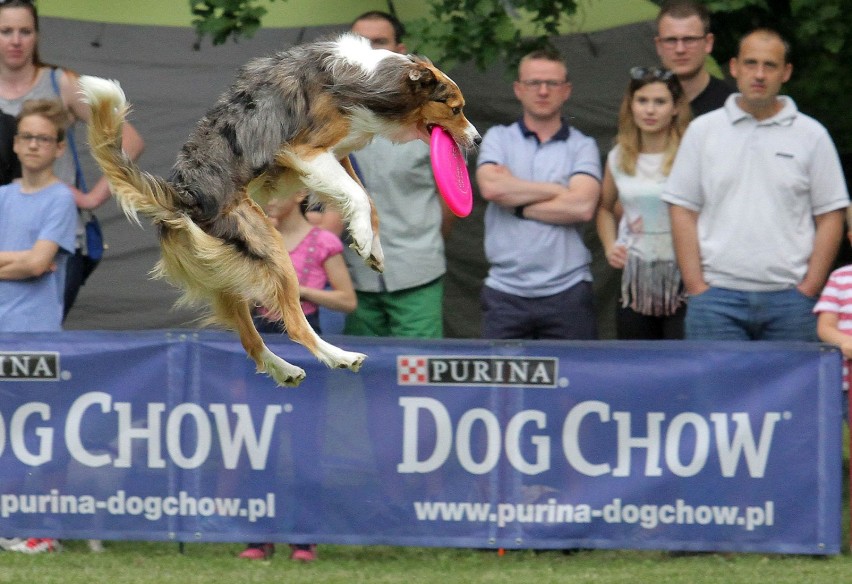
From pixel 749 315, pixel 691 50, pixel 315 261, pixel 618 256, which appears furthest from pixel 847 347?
pixel 315 261

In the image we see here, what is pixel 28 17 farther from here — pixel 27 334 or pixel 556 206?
pixel 556 206

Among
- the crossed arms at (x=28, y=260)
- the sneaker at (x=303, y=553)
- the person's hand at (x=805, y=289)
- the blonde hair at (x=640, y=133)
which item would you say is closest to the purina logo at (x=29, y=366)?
the crossed arms at (x=28, y=260)

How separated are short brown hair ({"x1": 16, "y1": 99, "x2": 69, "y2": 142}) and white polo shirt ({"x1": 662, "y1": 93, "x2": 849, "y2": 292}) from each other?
127 inches

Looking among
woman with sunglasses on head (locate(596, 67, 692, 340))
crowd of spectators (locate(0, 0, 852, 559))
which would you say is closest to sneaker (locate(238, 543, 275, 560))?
crowd of spectators (locate(0, 0, 852, 559))

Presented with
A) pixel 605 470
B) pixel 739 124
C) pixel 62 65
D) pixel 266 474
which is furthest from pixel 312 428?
pixel 62 65

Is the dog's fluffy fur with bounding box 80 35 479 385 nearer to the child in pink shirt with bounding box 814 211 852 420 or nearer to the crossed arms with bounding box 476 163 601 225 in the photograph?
the crossed arms with bounding box 476 163 601 225

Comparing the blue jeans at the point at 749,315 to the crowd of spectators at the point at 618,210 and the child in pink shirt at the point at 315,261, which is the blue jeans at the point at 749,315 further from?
the child in pink shirt at the point at 315,261

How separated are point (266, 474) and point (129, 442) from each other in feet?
2.35

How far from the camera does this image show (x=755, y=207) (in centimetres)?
698

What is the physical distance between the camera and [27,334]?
7.04 metres

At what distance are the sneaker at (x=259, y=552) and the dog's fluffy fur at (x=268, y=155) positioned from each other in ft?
9.03

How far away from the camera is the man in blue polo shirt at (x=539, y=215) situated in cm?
731

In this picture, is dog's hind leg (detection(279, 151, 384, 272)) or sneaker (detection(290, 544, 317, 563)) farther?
sneaker (detection(290, 544, 317, 563))

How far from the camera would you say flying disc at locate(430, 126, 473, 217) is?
4.73 meters
